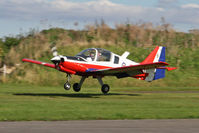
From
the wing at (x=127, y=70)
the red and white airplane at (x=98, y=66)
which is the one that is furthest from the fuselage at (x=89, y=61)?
the wing at (x=127, y=70)

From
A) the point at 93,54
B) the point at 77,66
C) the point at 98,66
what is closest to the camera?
the point at 77,66

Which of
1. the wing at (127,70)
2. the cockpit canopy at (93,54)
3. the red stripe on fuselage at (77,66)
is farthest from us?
the cockpit canopy at (93,54)

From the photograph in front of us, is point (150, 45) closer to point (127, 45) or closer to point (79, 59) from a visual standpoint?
point (127, 45)

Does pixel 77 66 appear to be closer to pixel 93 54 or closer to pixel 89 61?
pixel 89 61

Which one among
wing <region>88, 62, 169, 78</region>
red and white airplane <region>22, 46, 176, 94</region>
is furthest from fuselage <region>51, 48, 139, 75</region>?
wing <region>88, 62, 169, 78</region>

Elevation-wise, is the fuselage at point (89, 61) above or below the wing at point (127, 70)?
above

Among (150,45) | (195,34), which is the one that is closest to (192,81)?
(150,45)

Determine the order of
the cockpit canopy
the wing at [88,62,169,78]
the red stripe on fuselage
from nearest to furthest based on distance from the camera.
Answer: the wing at [88,62,169,78], the red stripe on fuselage, the cockpit canopy

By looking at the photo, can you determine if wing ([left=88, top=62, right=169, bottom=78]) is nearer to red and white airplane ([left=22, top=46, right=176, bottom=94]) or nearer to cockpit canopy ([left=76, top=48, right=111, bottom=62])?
red and white airplane ([left=22, top=46, right=176, bottom=94])

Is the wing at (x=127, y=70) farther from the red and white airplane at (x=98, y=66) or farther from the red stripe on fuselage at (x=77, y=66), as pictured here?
the red stripe on fuselage at (x=77, y=66)

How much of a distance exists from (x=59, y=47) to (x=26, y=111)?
25.3m

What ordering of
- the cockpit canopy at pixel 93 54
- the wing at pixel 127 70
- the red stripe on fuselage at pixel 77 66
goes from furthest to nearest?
the cockpit canopy at pixel 93 54, the red stripe on fuselage at pixel 77 66, the wing at pixel 127 70

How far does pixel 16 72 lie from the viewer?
109ft

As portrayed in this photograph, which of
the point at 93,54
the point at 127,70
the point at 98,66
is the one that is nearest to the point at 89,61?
the point at 93,54
